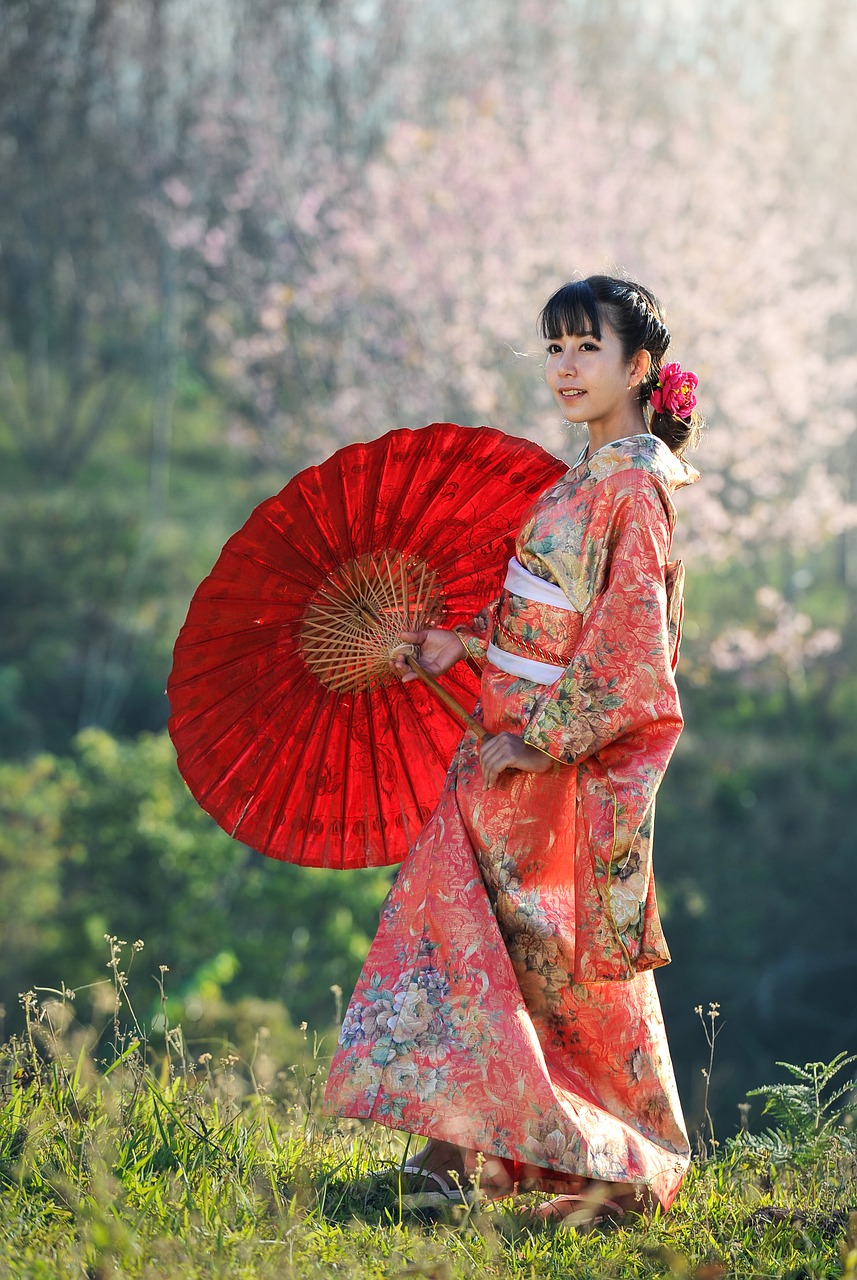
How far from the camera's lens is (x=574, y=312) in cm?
222

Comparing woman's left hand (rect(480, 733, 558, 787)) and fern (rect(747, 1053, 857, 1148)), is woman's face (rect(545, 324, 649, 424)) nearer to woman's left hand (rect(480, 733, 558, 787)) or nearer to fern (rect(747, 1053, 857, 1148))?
woman's left hand (rect(480, 733, 558, 787))

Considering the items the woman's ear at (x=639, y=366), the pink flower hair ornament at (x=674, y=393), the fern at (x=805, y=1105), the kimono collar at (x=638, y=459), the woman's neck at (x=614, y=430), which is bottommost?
the fern at (x=805, y=1105)

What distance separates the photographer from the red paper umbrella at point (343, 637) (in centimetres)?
230

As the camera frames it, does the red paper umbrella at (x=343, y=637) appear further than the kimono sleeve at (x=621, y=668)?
Yes

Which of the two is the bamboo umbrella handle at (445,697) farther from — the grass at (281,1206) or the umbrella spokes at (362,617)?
the grass at (281,1206)

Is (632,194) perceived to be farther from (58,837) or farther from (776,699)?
(58,837)

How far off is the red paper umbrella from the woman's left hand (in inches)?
13.5

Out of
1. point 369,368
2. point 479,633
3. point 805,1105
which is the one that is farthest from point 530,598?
point 369,368

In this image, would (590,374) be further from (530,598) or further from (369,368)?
(369,368)

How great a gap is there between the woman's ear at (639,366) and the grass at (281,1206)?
1345 millimetres

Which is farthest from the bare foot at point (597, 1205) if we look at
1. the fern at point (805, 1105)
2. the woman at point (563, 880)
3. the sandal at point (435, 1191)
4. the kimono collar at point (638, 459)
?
the kimono collar at point (638, 459)

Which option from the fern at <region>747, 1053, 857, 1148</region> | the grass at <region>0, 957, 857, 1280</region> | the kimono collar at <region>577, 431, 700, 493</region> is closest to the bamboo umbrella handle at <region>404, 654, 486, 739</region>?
the kimono collar at <region>577, 431, 700, 493</region>

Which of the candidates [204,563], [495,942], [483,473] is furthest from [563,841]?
[204,563]

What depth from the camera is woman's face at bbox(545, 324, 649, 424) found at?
2.22 metres
